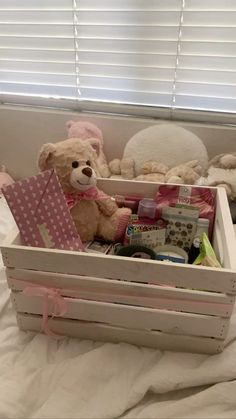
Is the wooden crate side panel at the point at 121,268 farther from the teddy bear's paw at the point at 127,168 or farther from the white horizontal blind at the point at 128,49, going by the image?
the white horizontal blind at the point at 128,49

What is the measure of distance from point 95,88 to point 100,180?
0.62m

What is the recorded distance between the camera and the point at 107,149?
1534mm

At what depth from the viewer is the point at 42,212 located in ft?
2.84

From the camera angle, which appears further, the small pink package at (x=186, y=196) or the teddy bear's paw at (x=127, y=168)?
the teddy bear's paw at (x=127, y=168)

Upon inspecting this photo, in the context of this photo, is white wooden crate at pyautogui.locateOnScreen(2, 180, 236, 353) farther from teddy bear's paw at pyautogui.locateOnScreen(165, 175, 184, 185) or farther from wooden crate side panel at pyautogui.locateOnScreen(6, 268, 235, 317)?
teddy bear's paw at pyautogui.locateOnScreen(165, 175, 184, 185)

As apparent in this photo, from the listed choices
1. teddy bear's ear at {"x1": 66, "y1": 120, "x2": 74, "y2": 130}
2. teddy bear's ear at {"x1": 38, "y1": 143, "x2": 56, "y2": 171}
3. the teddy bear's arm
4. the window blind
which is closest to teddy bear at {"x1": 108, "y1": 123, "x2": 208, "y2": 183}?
the window blind

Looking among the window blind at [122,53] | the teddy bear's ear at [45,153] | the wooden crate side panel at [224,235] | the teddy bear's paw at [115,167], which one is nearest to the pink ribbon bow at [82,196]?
the teddy bear's ear at [45,153]

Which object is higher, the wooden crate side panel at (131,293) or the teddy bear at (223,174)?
the teddy bear at (223,174)

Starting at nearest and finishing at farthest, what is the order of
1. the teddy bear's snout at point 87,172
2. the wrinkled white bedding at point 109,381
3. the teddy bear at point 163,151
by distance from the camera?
the wrinkled white bedding at point 109,381, the teddy bear's snout at point 87,172, the teddy bear at point 163,151

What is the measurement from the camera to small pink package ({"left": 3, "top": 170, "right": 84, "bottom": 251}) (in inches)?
32.8

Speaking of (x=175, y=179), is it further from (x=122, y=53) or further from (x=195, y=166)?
(x=122, y=53)

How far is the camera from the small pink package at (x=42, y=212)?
0.83 metres

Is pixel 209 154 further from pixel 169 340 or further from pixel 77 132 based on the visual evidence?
pixel 169 340

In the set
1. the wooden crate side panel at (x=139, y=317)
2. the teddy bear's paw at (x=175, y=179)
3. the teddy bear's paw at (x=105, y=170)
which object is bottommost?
the wooden crate side panel at (x=139, y=317)
